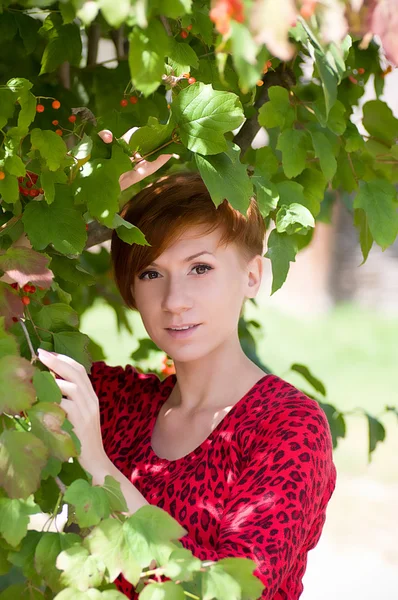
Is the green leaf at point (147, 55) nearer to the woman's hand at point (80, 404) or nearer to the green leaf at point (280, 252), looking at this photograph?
the woman's hand at point (80, 404)

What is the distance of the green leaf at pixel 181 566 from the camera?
3.01ft

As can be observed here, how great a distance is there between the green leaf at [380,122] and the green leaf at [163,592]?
1149mm

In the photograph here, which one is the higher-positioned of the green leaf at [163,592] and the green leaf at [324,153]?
the green leaf at [163,592]

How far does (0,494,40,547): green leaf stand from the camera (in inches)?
37.5

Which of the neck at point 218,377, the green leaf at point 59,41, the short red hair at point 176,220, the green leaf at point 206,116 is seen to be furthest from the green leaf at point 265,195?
the green leaf at point 59,41

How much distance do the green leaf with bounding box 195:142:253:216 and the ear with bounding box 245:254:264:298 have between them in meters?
0.44

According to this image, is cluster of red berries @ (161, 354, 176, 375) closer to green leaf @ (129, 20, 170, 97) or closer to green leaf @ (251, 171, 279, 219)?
green leaf @ (251, 171, 279, 219)

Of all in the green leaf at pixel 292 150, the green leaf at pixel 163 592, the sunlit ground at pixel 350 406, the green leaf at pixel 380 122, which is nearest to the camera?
the green leaf at pixel 163 592

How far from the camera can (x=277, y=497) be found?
4.45 ft

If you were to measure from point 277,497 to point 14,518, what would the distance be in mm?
511

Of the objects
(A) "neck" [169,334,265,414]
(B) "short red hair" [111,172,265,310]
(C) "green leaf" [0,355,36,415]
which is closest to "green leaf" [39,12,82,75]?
(B) "short red hair" [111,172,265,310]

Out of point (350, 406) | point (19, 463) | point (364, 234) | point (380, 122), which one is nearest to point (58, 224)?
point (19, 463)

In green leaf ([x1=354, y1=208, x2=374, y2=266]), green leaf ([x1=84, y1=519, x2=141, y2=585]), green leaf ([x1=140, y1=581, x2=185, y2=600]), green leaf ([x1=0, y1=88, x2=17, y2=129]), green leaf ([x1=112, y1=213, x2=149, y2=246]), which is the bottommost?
green leaf ([x1=354, y1=208, x2=374, y2=266])

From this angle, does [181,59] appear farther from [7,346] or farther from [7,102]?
[7,346]
